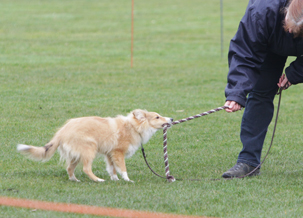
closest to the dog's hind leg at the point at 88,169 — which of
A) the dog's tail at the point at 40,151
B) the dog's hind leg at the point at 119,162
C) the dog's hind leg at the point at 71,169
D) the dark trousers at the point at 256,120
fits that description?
the dog's hind leg at the point at 71,169

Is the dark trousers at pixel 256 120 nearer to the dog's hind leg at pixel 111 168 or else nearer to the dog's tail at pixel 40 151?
the dog's hind leg at pixel 111 168

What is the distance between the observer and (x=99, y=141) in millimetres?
5078

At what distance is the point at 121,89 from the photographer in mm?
10492

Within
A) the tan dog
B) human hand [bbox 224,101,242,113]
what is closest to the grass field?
the tan dog

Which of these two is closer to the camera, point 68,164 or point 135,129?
point 68,164

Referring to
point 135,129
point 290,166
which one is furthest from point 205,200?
point 290,166

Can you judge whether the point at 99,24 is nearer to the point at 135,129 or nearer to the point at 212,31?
the point at 212,31

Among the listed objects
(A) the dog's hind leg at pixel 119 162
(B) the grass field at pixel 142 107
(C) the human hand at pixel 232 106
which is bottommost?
(B) the grass field at pixel 142 107

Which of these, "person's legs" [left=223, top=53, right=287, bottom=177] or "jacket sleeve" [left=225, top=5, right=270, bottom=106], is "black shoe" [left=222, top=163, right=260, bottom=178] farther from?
"jacket sleeve" [left=225, top=5, right=270, bottom=106]

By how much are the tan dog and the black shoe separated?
0.94 m

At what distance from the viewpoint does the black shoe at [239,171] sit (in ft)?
17.2

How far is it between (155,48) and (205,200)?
13.8 m

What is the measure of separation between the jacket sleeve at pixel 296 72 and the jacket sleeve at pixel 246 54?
0.43 meters

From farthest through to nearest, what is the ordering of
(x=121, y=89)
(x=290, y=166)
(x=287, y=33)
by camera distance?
(x=121, y=89) < (x=290, y=166) < (x=287, y=33)
